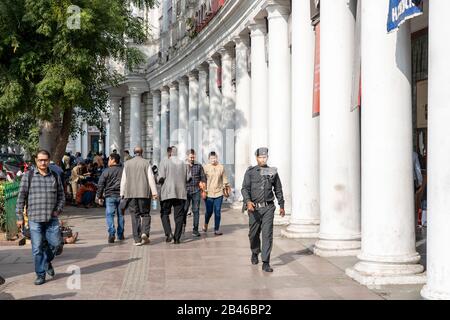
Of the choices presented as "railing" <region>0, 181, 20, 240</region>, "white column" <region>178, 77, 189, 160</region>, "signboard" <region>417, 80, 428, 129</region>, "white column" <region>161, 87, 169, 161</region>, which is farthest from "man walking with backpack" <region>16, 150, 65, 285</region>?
"white column" <region>161, 87, 169, 161</region>

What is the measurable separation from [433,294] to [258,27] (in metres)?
13.1

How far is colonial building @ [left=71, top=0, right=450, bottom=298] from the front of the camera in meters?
7.15

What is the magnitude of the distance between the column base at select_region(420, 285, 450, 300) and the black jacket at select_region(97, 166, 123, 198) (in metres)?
7.72

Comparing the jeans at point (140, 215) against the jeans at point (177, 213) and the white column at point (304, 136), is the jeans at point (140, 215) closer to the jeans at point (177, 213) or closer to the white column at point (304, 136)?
the jeans at point (177, 213)

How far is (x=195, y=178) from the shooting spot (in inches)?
578

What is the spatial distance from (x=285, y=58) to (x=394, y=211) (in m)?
8.44

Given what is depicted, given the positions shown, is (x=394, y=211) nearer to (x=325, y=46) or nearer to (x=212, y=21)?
(x=325, y=46)

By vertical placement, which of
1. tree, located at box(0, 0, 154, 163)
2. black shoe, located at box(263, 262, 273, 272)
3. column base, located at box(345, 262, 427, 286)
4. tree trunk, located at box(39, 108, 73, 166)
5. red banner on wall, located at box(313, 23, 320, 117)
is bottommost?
black shoe, located at box(263, 262, 273, 272)

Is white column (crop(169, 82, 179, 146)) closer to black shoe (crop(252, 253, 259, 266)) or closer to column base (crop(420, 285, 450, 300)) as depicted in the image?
black shoe (crop(252, 253, 259, 266))

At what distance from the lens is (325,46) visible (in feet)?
36.6

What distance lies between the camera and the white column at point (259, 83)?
18938 mm

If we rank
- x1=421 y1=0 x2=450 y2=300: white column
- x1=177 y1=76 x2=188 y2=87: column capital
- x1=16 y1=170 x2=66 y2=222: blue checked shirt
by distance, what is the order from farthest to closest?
x1=177 y1=76 x2=188 y2=87: column capital → x1=16 y1=170 x2=66 y2=222: blue checked shirt → x1=421 y1=0 x2=450 y2=300: white column
